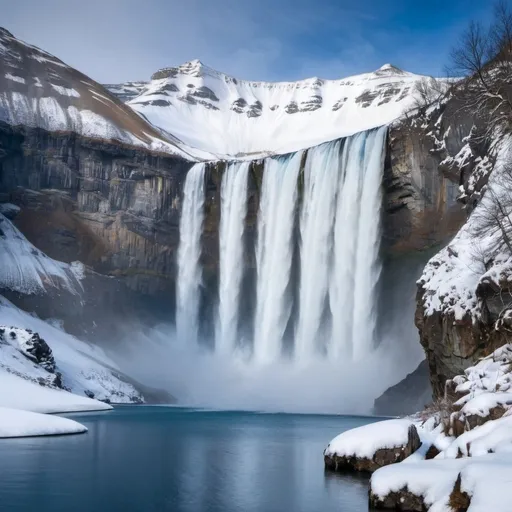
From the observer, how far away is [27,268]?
63.7 meters

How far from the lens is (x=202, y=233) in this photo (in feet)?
217

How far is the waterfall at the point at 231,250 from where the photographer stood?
206ft

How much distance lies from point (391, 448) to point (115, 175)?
55721 mm

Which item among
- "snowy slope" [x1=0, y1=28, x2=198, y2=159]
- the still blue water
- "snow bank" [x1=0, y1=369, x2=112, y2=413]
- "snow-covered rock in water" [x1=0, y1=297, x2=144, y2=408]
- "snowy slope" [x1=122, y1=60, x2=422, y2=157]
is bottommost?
the still blue water

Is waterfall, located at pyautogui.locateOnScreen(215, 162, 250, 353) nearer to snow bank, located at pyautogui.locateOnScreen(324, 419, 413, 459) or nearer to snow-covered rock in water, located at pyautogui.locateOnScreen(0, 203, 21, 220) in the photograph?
snow-covered rock in water, located at pyautogui.locateOnScreen(0, 203, 21, 220)

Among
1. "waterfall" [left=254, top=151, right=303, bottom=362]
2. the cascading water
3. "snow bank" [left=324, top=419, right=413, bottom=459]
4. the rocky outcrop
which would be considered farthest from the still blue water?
"waterfall" [left=254, top=151, right=303, bottom=362]

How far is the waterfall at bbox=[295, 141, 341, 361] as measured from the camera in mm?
54219

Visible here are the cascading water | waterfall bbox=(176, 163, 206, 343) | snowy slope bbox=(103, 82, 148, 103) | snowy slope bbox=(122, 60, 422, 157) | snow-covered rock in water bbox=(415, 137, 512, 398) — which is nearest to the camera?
snow-covered rock in water bbox=(415, 137, 512, 398)

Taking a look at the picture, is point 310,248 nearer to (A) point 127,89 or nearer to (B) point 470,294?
(B) point 470,294

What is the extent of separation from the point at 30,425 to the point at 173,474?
966 cm

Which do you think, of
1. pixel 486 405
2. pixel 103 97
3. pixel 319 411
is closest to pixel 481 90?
pixel 486 405

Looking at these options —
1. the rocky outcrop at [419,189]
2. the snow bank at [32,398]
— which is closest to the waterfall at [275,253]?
the rocky outcrop at [419,189]

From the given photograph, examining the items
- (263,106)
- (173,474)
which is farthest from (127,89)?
(173,474)

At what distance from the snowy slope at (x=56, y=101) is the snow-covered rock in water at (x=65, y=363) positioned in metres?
20.5
